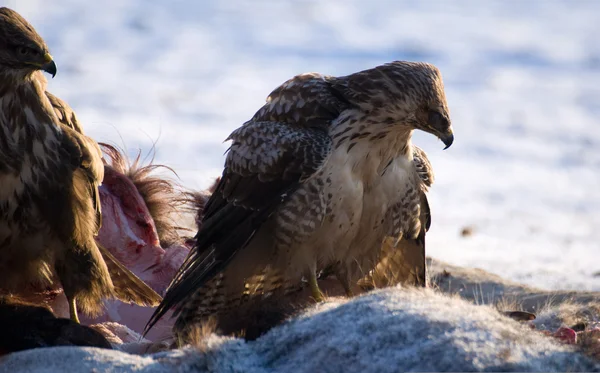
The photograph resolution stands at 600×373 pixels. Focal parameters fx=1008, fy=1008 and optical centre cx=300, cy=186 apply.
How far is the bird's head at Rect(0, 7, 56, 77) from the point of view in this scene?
14.1 feet

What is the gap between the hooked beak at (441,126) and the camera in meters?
4.47

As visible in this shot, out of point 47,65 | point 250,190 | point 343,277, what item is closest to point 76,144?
point 47,65

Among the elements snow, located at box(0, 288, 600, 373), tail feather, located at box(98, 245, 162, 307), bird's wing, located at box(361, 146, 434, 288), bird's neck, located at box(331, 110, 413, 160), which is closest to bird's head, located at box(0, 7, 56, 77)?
tail feather, located at box(98, 245, 162, 307)

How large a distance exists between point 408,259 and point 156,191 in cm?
186

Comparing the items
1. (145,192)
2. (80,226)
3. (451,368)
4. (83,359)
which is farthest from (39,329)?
(145,192)

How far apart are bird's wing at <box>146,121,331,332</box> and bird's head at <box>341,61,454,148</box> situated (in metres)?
0.27

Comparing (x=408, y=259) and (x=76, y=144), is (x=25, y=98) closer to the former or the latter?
(x=76, y=144)

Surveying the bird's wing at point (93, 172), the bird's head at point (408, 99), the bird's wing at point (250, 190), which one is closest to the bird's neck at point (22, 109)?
the bird's wing at point (93, 172)

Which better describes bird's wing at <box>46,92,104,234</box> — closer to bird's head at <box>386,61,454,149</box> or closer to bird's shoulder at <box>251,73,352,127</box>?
bird's shoulder at <box>251,73,352,127</box>

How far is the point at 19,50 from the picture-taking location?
4305 millimetres

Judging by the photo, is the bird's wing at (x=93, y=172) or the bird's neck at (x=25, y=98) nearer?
the bird's neck at (x=25, y=98)

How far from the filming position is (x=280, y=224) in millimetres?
4641

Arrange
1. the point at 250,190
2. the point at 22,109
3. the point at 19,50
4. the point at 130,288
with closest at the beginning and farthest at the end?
1. the point at 19,50
2. the point at 22,109
3. the point at 250,190
4. the point at 130,288

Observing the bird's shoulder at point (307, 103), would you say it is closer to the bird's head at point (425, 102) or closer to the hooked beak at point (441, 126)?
the bird's head at point (425, 102)
